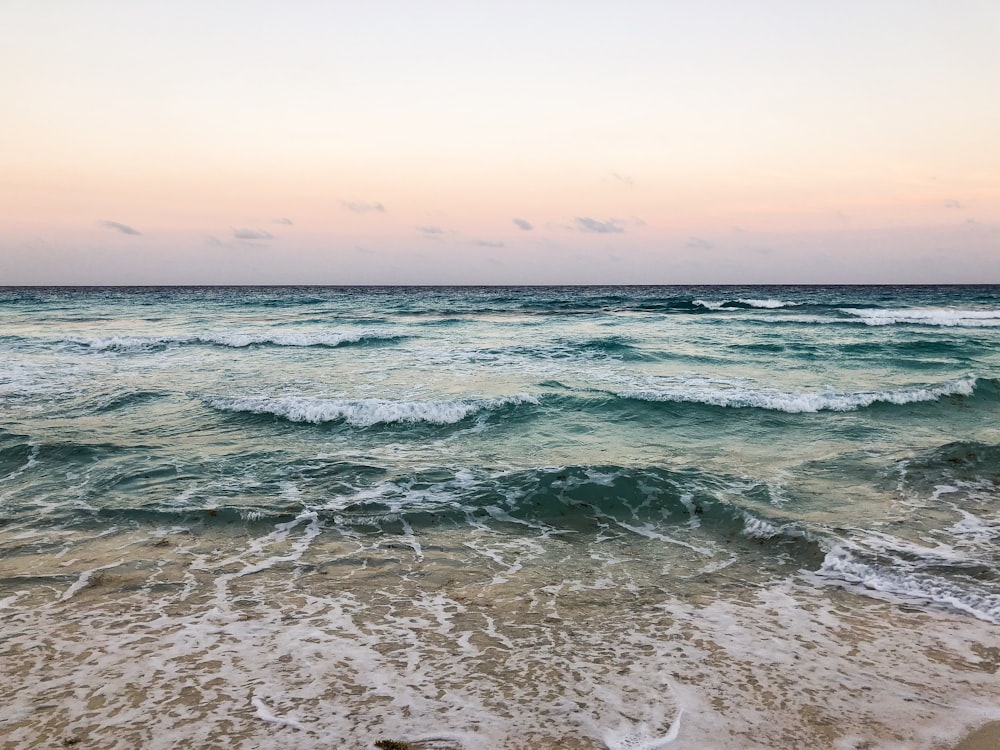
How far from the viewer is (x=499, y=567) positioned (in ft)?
20.8

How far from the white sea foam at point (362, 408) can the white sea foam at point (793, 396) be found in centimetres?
330

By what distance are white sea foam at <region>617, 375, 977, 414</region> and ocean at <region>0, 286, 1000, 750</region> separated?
11cm

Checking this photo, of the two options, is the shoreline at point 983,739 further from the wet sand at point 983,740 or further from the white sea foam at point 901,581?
the white sea foam at point 901,581

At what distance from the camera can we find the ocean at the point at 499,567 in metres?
3.93

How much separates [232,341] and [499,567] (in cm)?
2387

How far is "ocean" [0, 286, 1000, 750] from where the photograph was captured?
12.9 ft

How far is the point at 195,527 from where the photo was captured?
287 inches

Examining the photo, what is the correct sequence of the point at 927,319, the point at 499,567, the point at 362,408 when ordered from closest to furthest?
1. the point at 499,567
2. the point at 362,408
3. the point at 927,319

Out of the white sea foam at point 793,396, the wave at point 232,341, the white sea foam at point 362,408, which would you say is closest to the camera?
the white sea foam at point 362,408

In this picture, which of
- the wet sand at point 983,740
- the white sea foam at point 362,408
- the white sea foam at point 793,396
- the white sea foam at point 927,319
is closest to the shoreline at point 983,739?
the wet sand at point 983,740

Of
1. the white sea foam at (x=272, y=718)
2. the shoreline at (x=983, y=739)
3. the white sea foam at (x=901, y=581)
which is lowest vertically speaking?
the white sea foam at (x=901, y=581)

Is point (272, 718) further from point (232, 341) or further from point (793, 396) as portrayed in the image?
point (232, 341)

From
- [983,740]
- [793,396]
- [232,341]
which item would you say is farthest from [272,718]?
[232,341]

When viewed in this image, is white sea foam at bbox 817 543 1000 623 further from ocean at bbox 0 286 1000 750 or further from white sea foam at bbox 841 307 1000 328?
white sea foam at bbox 841 307 1000 328
